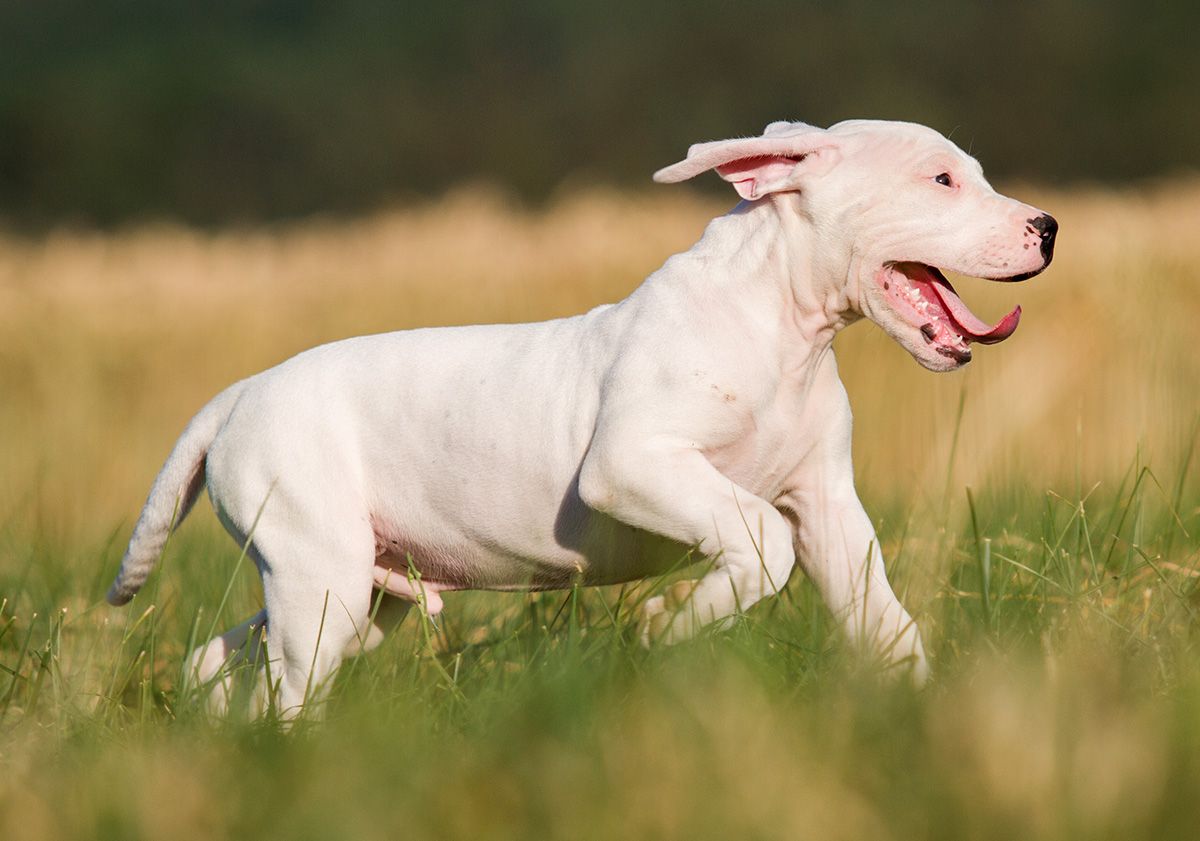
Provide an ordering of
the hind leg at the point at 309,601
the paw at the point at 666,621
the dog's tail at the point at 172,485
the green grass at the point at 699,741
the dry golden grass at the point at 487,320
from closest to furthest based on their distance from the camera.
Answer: the green grass at the point at 699,741 < the paw at the point at 666,621 < the hind leg at the point at 309,601 < the dog's tail at the point at 172,485 < the dry golden grass at the point at 487,320

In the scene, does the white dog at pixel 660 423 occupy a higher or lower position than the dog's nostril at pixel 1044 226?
lower

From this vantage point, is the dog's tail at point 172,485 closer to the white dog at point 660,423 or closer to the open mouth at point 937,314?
the white dog at point 660,423

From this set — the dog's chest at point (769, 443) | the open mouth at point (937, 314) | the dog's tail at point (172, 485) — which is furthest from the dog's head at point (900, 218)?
the dog's tail at point (172, 485)

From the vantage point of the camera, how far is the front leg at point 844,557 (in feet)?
11.0

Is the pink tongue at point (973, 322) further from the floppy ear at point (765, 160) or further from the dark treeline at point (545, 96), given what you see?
the dark treeline at point (545, 96)

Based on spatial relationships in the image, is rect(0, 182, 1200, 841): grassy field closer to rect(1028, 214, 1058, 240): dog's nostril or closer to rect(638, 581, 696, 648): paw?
rect(638, 581, 696, 648): paw

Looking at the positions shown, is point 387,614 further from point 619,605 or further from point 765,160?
point 765,160

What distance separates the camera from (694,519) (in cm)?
312

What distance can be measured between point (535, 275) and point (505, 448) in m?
5.87

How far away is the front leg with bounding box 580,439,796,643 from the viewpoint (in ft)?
10.1

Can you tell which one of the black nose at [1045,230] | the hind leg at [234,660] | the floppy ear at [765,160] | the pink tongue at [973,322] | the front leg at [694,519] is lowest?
the hind leg at [234,660]

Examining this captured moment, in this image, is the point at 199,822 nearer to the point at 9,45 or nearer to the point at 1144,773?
the point at 1144,773

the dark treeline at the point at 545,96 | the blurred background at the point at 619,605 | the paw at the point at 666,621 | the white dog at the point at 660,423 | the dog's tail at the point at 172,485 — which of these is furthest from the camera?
the dark treeline at the point at 545,96

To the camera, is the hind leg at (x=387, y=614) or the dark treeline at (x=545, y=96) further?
the dark treeline at (x=545, y=96)
